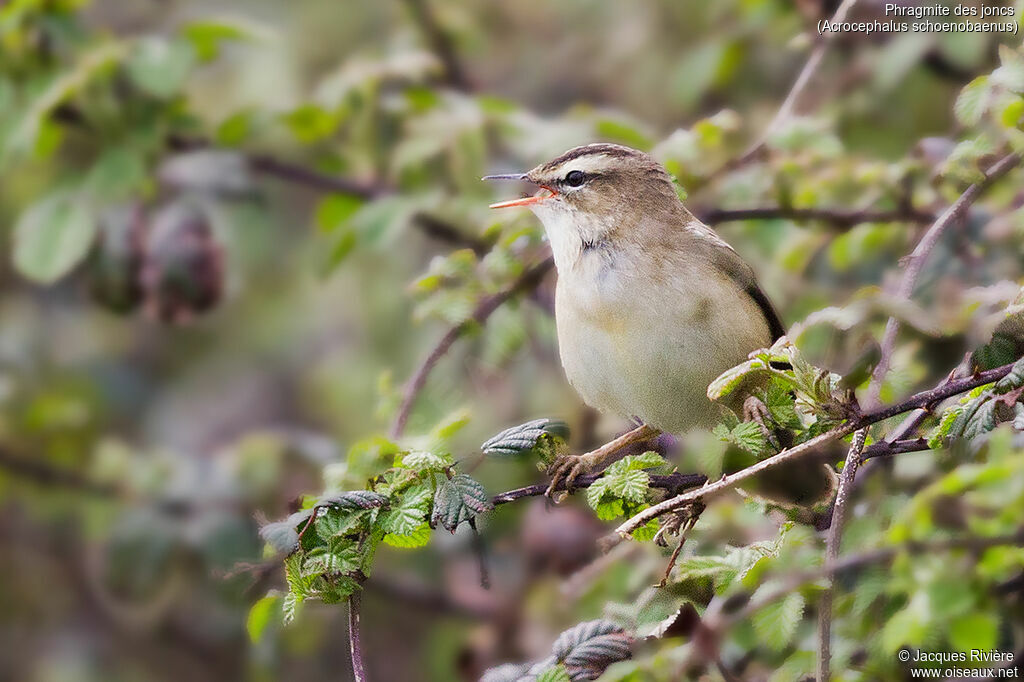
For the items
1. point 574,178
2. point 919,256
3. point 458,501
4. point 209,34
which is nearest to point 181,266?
point 209,34

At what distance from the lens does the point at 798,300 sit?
348 cm

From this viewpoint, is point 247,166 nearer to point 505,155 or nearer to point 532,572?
point 505,155

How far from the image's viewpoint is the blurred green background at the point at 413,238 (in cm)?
288

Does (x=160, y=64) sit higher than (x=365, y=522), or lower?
higher

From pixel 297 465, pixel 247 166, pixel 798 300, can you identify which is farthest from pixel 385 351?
pixel 798 300

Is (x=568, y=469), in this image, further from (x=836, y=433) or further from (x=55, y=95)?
(x=55, y=95)

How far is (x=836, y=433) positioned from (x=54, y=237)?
2.59 metres

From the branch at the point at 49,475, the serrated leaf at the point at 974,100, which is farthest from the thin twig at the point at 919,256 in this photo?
the branch at the point at 49,475

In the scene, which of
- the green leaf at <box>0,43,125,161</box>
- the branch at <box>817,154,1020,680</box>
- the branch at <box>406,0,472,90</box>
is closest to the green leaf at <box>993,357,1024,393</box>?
the branch at <box>817,154,1020,680</box>

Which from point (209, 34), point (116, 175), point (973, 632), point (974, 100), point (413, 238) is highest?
point (413, 238)

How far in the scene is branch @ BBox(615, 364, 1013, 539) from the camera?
1684mm

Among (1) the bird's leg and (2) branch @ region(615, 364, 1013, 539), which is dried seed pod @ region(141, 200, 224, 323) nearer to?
(1) the bird's leg

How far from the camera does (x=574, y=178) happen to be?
305 centimetres

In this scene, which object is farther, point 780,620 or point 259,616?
point 259,616
